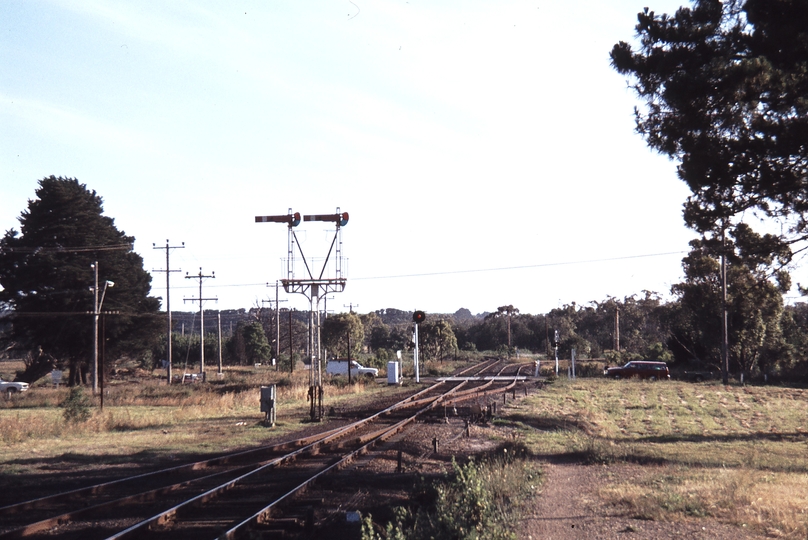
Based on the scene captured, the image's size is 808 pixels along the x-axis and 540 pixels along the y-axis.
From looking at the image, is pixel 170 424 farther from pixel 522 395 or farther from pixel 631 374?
pixel 631 374

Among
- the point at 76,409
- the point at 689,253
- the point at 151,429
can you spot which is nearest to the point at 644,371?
the point at 689,253

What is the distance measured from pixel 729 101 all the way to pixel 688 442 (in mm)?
10647

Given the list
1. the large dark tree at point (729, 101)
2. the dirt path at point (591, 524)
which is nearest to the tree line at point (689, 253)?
the large dark tree at point (729, 101)

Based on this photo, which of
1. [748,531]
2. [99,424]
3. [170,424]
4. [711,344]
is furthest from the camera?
[711,344]

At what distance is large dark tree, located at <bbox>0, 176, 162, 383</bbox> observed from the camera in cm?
5259

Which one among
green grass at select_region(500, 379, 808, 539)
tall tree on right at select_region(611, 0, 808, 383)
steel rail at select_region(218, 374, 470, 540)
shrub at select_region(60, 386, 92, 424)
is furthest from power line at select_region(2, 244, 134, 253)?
tall tree on right at select_region(611, 0, 808, 383)

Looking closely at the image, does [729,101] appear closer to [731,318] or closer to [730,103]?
[730,103]

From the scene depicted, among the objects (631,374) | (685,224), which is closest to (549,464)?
Answer: (685,224)

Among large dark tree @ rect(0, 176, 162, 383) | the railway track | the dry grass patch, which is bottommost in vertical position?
the dry grass patch

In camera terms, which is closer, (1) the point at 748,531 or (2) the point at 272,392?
(1) the point at 748,531

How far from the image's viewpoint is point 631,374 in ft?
161

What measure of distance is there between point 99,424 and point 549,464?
14.3m

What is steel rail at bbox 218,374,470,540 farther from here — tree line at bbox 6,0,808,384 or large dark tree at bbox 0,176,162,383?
large dark tree at bbox 0,176,162,383

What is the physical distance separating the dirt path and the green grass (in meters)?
0.30
